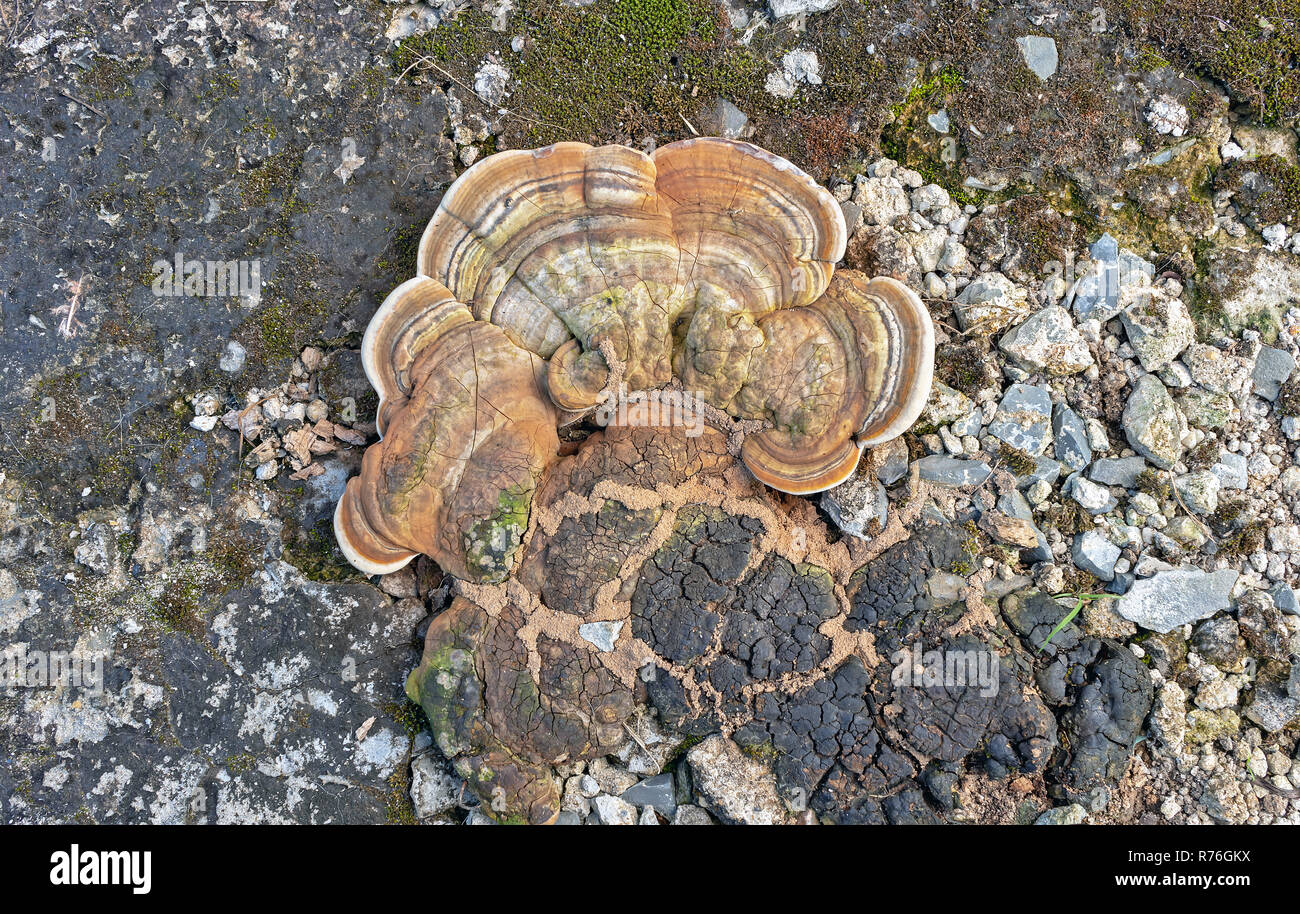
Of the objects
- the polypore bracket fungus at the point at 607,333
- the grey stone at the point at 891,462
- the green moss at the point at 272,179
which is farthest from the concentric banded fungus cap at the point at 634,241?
the green moss at the point at 272,179

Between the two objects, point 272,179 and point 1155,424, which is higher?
point 272,179

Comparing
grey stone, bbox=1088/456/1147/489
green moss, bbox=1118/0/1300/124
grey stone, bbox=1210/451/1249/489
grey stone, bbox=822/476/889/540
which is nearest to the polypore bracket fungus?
grey stone, bbox=822/476/889/540

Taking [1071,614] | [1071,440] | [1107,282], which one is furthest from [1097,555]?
[1107,282]

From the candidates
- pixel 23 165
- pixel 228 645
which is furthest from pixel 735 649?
pixel 23 165

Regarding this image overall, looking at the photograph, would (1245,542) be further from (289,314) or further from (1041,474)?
(289,314)

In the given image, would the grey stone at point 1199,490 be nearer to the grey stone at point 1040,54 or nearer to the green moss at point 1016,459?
the green moss at point 1016,459

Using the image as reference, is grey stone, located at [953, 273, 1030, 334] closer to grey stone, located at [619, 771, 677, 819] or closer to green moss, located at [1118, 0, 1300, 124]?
green moss, located at [1118, 0, 1300, 124]

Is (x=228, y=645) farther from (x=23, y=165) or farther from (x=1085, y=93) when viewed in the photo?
(x=1085, y=93)
